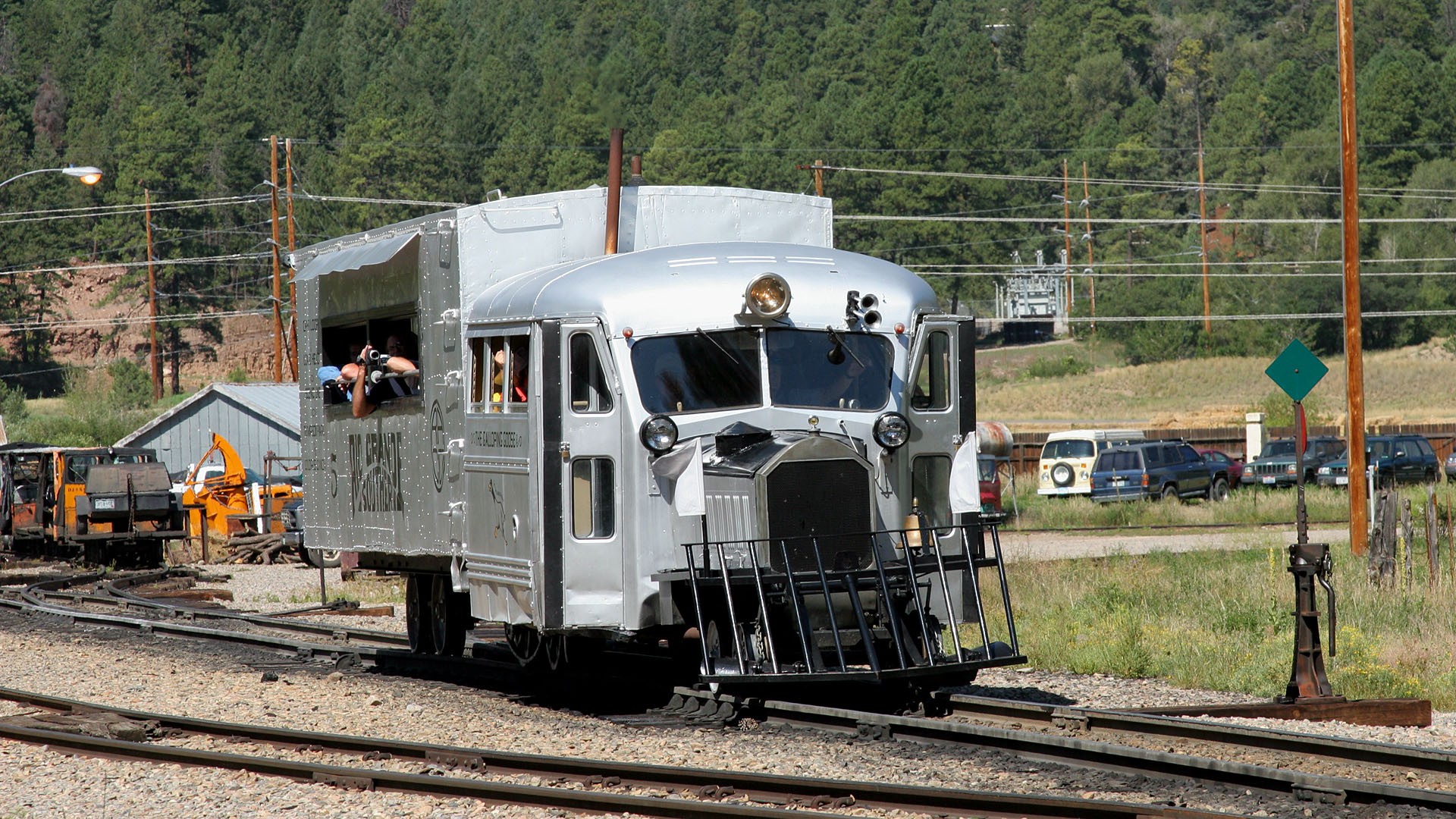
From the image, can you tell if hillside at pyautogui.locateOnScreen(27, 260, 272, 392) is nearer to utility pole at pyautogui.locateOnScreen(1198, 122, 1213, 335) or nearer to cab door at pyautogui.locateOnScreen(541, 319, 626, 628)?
utility pole at pyautogui.locateOnScreen(1198, 122, 1213, 335)

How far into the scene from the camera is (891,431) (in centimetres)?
1127

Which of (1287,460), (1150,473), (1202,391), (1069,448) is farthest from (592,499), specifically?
(1202,391)

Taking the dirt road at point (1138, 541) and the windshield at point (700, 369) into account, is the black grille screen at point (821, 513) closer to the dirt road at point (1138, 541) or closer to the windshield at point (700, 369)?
the windshield at point (700, 369)

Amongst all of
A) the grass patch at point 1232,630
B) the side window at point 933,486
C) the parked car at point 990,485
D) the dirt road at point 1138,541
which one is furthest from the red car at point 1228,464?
the side window at point 933,486

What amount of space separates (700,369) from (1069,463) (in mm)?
34268

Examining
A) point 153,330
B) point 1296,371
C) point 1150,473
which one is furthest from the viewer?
point 153,330

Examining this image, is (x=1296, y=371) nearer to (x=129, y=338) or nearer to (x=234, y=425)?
(x=234, y=425)

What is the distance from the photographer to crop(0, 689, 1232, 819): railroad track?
26.2ft

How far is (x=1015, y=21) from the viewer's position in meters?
163

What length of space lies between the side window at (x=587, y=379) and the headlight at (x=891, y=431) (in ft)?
5.87

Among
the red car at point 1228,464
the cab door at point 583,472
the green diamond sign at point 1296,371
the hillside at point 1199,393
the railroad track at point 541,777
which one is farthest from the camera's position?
the hillside at point 1199,393

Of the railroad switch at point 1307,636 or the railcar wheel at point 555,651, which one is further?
the railcar wheel at point 555,651

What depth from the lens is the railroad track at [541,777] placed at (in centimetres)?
800

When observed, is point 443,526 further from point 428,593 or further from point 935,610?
point 935,610
